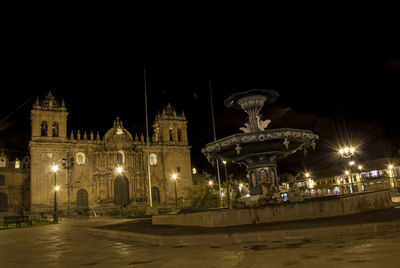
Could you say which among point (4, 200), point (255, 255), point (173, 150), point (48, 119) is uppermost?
point (48, 119)

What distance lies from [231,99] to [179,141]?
3924 centimetres

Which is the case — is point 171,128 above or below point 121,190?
above

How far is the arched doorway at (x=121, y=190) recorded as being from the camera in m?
44.3

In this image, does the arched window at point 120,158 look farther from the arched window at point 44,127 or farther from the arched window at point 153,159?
the arched window at point 44,127

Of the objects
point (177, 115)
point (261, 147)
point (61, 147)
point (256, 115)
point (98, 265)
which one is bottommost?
point (98, 265)

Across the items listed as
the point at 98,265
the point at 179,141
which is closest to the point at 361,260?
the point at 98,265

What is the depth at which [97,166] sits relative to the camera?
1726 inches

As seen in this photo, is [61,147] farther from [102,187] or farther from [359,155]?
[359,155]

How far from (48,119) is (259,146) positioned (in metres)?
38.6

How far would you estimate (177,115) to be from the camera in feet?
174

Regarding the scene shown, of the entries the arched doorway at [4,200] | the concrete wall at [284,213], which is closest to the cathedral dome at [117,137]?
the arched doorway at [4,200]

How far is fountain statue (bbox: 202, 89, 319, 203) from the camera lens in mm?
10672

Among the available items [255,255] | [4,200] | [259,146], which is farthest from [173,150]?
[255,255]

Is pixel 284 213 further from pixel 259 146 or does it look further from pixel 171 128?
pixel 171 128
